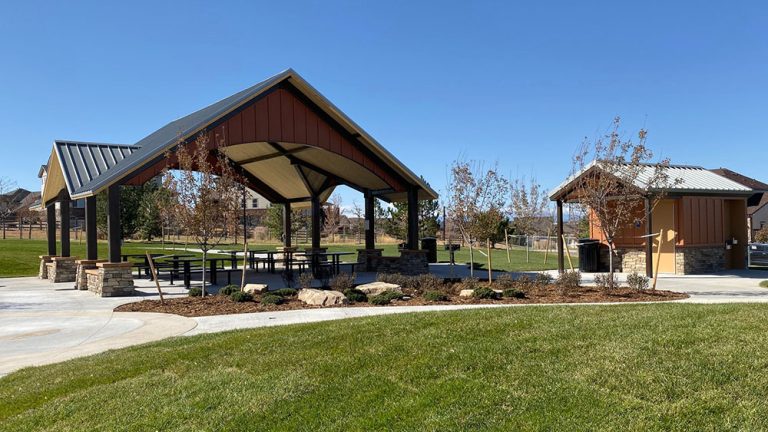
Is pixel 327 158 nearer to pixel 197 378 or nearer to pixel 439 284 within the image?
A: pixel 439 284

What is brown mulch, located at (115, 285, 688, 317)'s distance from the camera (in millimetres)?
11492

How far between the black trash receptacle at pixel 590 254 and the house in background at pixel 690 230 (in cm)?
36

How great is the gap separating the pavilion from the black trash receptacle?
217 inches

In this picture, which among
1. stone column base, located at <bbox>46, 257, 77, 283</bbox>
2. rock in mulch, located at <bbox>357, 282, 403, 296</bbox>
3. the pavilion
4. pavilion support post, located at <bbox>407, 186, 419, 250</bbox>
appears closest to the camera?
rock in mulch, located at <bbox>357, 282, 403, 296</bbox>

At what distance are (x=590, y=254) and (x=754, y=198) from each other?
705cm

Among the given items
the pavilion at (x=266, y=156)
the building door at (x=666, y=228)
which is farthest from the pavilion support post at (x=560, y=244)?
the pavilion at (x=266, y=156)

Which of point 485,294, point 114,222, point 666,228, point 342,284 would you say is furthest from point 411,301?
point 666,228

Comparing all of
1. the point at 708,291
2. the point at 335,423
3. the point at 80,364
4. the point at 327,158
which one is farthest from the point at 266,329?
the point at 327,158

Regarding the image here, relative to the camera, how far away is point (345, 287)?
1345 cm

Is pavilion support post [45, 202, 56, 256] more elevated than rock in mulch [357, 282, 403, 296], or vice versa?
pavilion support post [45, 202, 56, 256]

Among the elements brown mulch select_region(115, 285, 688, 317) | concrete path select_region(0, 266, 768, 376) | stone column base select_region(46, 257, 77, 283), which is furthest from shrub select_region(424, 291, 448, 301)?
stone column base select_region(46, 257, 77, 283)

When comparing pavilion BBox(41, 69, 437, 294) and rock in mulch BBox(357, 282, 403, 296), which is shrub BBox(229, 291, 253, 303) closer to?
rock in mulch BBox(357, 282, 403, 296)

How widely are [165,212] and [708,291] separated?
12.2 m

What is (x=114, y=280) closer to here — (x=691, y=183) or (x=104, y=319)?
(x=104, y=319)
